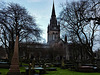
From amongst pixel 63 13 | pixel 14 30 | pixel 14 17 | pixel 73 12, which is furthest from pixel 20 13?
pixel 73 12

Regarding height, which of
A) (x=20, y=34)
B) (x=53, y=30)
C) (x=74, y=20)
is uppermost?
(x=53, y=30)

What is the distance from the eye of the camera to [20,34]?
24000 mm

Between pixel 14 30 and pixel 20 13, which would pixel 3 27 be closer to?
pixel 14 30

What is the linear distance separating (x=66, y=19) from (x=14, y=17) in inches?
334

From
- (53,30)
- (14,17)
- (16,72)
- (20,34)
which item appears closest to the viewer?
(16,72)

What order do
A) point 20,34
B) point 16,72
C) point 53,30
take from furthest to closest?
point 53,30 < point 20,34 < point 16,72

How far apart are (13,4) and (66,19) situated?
355 inches

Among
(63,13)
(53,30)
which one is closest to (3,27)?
(63,13)

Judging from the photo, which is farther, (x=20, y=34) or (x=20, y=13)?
(x=20, y=34)

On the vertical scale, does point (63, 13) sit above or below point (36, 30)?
above

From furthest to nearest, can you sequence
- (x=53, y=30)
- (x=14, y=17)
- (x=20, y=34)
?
(x=53, y=30) → (x=20, y=34) → (x=14, y=17)

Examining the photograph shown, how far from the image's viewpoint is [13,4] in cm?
2205

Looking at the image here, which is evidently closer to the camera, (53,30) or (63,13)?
(63,13)

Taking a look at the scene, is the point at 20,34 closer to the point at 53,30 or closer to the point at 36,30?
the point at 36,30
